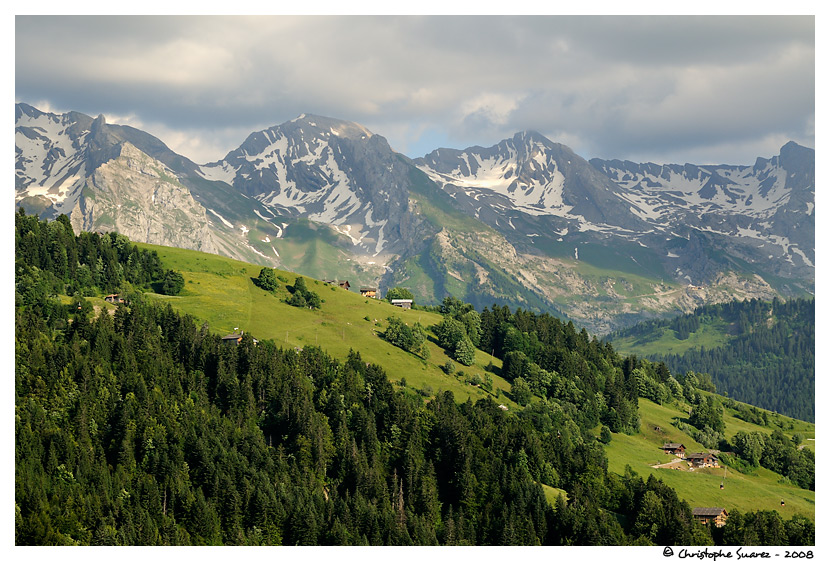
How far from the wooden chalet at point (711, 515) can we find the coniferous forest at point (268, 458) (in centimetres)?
424

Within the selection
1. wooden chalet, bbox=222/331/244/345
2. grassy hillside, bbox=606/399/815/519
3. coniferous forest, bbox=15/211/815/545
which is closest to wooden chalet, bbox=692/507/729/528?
coniferous forest, bbox=15/211/815/545

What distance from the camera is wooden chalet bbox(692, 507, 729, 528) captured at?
157750mm

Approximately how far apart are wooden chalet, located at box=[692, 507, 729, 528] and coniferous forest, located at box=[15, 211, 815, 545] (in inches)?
167

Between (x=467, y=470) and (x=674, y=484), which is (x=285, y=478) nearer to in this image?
(x=467, y=470)

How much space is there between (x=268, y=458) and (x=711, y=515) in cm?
8301

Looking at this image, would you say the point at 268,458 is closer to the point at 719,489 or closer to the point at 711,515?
the point at 711,515

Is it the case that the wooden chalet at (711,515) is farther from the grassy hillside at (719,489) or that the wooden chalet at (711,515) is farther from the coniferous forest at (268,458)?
the grassy hillside at (719,489)

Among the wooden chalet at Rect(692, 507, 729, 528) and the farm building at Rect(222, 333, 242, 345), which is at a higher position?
the farm building at Rect(222, 333, 242, 345)

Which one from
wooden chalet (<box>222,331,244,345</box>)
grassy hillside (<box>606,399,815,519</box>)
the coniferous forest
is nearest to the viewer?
the coniferous forest

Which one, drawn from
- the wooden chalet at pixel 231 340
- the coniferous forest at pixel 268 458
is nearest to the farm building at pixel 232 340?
the wooden chalet at pixel 231 340

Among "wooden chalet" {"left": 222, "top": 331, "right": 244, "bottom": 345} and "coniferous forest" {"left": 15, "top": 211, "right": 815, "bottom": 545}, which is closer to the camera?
"coniferous forest" {"left": 15, "top": 211, "right": 815, "bottom": 545}

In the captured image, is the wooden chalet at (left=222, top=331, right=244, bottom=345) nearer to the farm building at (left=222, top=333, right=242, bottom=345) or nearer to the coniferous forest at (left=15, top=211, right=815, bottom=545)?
the farm building at (left=222, top=333, right=242, bottom=345)
